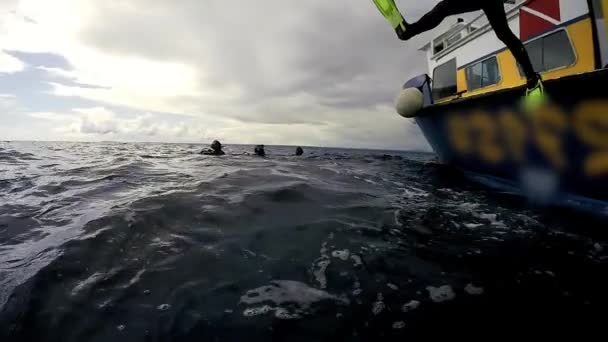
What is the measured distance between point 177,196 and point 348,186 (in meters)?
3.71

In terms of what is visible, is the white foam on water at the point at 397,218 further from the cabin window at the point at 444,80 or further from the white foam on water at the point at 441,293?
the cabin window at the point at 444,80

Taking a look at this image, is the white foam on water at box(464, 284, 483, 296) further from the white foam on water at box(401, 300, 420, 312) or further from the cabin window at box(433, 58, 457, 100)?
the cabin window at box(433, 58, 457, 100)

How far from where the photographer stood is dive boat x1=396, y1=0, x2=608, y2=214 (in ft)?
13.9

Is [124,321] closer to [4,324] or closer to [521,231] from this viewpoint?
[4,324]

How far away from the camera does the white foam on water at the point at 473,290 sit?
7.45 feet

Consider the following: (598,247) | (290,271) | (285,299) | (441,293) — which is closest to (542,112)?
(598,247)

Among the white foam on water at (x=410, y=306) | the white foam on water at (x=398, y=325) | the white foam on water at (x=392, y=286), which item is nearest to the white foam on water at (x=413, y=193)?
the white foam on water at (x=392, y=286)

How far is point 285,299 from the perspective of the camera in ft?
7.18

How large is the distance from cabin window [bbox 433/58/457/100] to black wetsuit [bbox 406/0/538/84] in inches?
223

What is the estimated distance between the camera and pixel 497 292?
89.7 inches

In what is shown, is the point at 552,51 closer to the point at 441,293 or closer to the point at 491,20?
the point at 491,20

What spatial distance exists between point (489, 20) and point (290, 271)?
3718 mm

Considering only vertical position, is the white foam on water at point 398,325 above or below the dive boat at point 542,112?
below

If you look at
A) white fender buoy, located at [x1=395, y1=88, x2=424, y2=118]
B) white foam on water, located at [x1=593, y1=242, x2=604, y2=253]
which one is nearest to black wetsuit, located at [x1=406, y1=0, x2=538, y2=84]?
white foam on water, located at [x1=593, y1=242, x2=604, y2=253]
